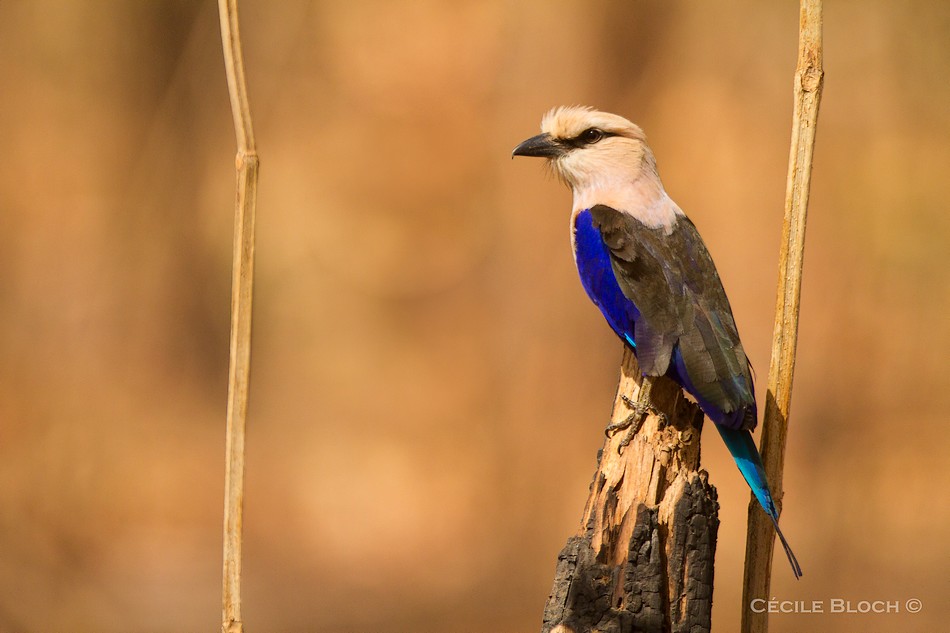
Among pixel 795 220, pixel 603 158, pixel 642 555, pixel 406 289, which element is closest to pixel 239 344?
pixel 642 555

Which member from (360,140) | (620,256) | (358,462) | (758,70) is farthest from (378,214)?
(620,256)

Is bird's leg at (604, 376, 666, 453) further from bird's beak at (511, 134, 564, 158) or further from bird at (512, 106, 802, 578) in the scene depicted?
bird's beak at (511, 134, 564, 158)

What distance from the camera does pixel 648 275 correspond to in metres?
2.05

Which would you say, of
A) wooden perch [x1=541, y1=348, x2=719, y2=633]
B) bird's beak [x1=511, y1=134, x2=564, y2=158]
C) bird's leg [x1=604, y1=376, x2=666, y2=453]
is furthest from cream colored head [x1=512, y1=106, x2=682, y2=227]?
wooden perch [x1=541, y1=348, x2=719, y2=633]

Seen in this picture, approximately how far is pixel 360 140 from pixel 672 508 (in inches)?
125

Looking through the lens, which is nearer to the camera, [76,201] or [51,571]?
[51,571]

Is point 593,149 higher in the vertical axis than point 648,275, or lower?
higher

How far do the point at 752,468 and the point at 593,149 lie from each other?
2.87ft

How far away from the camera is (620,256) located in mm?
2066

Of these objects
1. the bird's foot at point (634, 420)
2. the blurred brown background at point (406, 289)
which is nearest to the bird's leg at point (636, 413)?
the bird's foot at point (634, 420)

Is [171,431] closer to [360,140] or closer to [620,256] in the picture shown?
[360,140]

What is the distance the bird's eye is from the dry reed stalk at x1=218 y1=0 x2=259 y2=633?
111 centimetres

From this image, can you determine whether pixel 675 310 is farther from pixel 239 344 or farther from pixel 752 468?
pixel 239 344

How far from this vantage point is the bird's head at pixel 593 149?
2.28 meters
